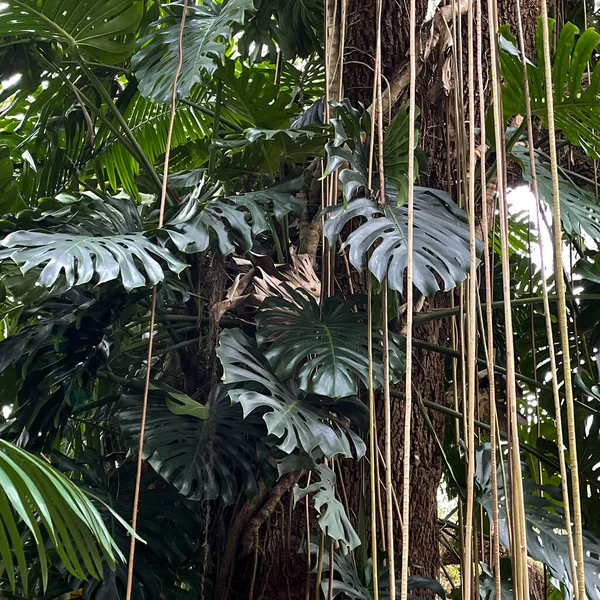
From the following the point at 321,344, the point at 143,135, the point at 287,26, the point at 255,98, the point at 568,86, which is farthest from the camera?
the point at 143,135

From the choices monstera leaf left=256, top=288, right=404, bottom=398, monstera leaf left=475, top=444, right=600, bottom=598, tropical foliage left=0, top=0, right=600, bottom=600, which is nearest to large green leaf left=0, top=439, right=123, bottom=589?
tropical foliage left=0, top=0, right=600, bottom=600

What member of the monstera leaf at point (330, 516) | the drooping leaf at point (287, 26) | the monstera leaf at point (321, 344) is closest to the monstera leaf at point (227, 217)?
the monstera leaf at point (321, 344)

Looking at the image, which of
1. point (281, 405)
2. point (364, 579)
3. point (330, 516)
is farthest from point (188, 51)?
point (364, 579)

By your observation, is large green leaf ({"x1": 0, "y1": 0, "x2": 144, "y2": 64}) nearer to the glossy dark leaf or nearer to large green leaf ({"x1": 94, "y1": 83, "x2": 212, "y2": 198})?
large green leaf ({"x1": 94, "y1": 83, "x2": 212, "y2": 198})

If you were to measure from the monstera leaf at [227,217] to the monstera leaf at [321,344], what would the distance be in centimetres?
13

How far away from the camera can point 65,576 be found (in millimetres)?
1178

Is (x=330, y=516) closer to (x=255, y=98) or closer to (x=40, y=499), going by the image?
(x=40, y=499)

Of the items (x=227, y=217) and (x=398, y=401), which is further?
(x=398, y=401)

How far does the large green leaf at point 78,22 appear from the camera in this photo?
124cm

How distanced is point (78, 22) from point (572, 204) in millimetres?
994

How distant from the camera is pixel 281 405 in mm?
1060

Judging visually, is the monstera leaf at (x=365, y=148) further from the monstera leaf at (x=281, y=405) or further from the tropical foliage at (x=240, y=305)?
the monstera leaf at (x=281, y=405)

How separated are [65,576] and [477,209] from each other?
1055 millimetres

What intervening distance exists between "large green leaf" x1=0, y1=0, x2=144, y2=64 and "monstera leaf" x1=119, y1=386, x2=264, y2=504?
0.68 meters
